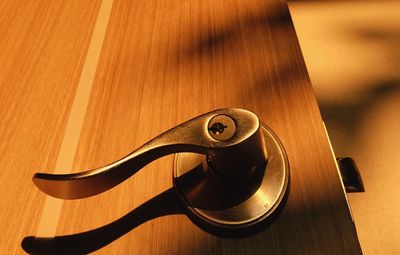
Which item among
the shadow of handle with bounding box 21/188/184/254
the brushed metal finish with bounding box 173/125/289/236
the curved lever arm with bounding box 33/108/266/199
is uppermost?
the curved lever arm with bounding box 33/108/266/199

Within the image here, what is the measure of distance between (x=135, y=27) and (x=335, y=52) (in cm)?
88

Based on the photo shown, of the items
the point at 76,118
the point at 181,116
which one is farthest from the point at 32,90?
the point at 181,116

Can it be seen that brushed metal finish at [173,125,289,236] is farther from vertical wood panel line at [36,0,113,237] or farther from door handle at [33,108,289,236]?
vertical wood panel line at [36,0,113,237]

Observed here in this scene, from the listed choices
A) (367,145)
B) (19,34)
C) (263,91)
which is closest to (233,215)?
(263,91)

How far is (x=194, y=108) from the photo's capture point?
0.43 m

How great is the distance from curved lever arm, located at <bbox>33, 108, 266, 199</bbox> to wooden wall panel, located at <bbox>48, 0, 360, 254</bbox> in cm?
8

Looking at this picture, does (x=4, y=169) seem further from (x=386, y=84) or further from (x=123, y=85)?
(x=386, y=84)

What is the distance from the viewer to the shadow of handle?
13.8 inches

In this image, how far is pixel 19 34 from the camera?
1.70 ft

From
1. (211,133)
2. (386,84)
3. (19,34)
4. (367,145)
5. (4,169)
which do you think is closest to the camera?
(211,133)

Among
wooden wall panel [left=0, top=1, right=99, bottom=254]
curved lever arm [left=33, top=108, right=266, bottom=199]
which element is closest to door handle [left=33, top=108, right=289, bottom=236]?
curved lever arm [left=33, top=108, right=266, bottom=199]

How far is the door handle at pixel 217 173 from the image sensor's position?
0.95 feet

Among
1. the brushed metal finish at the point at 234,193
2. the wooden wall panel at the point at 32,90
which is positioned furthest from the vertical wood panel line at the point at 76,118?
the brushed metal finish at the point at 234,193

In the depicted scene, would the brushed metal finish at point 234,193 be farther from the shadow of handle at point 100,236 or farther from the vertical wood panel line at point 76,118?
the vertical wood panel line at point 76,118
